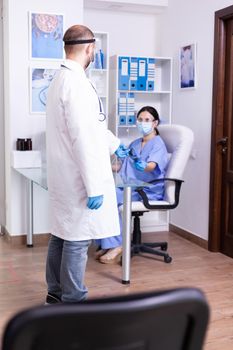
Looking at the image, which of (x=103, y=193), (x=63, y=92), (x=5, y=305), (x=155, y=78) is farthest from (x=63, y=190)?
(x=155, y=78)

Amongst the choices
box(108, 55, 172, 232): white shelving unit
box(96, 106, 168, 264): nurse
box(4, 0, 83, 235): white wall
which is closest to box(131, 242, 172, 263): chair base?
box(96, 106, 168, 264): nurse

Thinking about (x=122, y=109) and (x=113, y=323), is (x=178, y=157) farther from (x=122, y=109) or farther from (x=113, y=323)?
(x=113, y=323)

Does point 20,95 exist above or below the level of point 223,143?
above

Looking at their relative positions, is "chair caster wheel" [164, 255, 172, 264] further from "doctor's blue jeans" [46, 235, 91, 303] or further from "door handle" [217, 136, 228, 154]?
"doctor's blue jeans" [46, 235, 91, 303]

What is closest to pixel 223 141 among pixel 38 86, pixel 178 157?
pixel 178 157

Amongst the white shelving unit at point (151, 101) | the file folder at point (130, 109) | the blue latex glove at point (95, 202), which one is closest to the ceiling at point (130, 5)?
the white shelving unit at point (151, 101)

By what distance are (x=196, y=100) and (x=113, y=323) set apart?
12.1ft

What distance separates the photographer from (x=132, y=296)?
2.86 feet

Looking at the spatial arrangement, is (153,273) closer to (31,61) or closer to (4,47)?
(31,61)

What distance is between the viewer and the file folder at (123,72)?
4527mm

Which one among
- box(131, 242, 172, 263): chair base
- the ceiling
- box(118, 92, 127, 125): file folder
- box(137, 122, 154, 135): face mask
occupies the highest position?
the ceiling

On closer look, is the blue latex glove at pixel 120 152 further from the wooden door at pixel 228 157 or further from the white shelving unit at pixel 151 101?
the white shelving unit at pixel 151 101

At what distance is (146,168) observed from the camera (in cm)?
381

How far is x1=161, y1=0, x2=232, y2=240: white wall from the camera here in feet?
13.6
